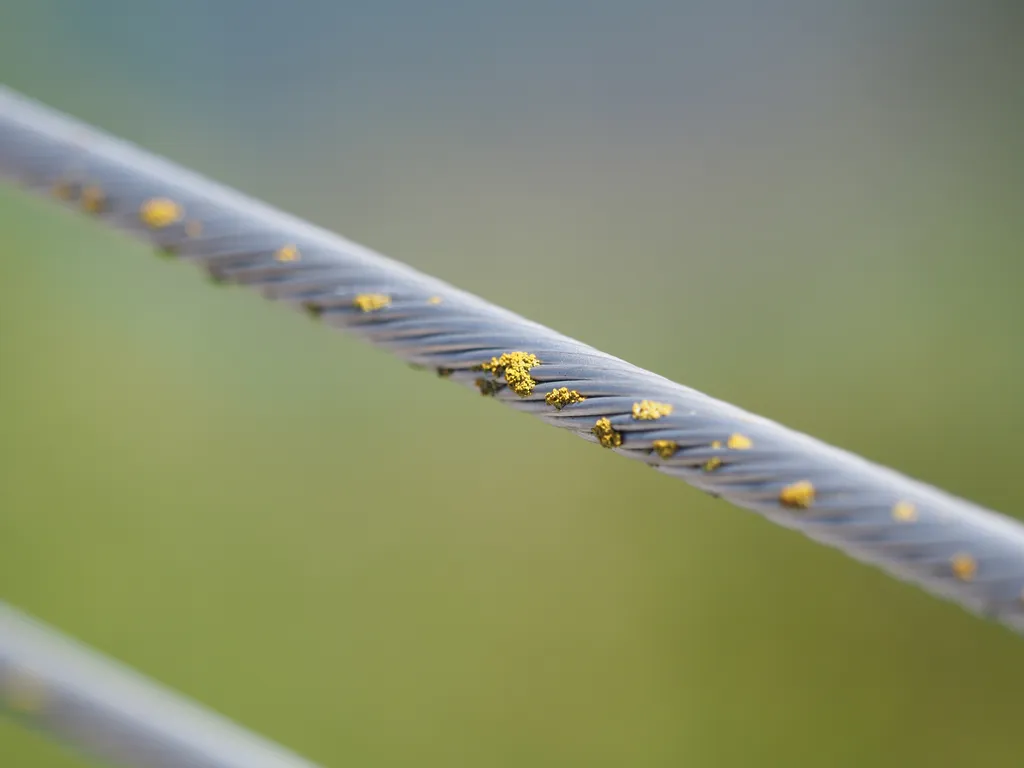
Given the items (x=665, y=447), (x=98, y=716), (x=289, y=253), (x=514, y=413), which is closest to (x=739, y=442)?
(x=665, y=447)

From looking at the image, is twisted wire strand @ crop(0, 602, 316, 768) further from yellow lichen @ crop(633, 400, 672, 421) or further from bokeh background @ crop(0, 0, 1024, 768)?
bokeh background @ crop(0, 0, 1024, 768)

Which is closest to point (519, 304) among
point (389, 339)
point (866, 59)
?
point (866, 59)

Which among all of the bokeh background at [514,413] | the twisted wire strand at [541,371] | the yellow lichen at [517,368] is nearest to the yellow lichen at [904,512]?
the twisted wire strand at [541,371]

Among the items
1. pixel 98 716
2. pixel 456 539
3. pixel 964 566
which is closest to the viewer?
pixel 964 566

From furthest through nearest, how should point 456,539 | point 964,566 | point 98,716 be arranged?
point 456,539, point 98,716, point 964,566

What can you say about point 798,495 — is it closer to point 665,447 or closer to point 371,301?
point 665,447
